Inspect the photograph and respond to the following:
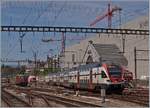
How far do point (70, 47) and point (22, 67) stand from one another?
13453mm

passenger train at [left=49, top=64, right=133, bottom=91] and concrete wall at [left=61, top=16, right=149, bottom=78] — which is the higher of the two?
concrete wall at [left=61, top=16, right=149, bottom=78]

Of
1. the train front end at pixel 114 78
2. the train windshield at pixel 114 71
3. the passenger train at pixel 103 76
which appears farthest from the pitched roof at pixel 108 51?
the train front end at pixel 114 78

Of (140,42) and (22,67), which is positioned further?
(22,67)

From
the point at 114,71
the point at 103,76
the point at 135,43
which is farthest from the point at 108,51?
the point at 103,76

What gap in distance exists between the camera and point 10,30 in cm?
4100

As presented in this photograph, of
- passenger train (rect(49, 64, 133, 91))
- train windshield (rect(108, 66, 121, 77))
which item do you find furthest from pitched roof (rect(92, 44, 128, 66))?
train windshield (rect(108, 66, 121, 77))

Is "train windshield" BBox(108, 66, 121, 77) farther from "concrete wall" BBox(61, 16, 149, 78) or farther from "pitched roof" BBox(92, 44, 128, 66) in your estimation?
"pitched roof" BBox(92, 44, 128, 66)

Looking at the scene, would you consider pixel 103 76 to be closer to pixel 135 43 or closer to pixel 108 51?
pixel 135 43

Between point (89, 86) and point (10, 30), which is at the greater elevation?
point (10, 30)

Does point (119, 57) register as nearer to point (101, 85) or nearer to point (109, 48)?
point (109, 48)

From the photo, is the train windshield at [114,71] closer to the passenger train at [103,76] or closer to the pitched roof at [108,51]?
the passenger train at [103,76]

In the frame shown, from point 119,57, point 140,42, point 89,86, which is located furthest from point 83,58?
point 89,86

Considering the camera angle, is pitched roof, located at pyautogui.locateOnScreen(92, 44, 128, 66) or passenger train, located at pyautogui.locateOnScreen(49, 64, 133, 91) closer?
passenger train, located at pyautogui.locateOnScreen(49, 64, 133, 91)

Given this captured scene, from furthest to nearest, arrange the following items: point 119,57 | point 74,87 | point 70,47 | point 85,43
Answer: point 70,47 < point 85,43 < point 119,57 < point 74,87
